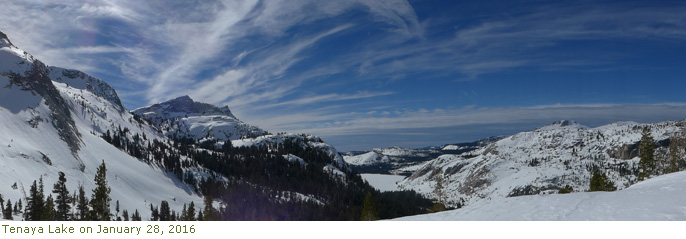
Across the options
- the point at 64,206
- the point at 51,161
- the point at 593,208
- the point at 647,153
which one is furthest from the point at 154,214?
the point at 647,153

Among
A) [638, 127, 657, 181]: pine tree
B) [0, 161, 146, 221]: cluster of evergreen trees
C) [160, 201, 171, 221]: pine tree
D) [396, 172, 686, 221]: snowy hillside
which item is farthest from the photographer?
[160, 201, 171, 221]: pine tree

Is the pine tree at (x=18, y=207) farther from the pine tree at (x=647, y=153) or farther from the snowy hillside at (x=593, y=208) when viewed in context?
the pine tree at (x=647, y=153)

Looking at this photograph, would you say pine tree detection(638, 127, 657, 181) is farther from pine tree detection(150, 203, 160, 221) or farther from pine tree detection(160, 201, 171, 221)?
pine tree detection(150, 203, 160, 221)

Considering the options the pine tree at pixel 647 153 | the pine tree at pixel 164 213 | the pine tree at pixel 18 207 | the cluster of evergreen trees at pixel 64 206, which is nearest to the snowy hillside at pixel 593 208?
the cluster of evergreen trees at pixel 64 206

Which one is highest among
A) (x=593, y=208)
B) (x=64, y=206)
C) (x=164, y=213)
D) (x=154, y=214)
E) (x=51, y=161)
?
(x=51, y=161)

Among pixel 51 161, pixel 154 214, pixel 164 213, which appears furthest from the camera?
pixel 164 213

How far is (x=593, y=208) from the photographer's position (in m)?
18.6

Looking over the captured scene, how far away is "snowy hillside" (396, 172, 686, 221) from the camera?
16.5 meters

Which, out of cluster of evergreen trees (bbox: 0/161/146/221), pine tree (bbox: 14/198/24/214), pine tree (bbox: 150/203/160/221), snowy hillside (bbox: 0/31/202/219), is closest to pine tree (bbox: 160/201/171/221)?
pine tree (bbox: 150/203/160/221)

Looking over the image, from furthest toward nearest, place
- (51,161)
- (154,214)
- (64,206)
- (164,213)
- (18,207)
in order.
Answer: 1. (164,213)
2. (51,161)
3. (154,214)
4. (18,207)
5. (64,206)

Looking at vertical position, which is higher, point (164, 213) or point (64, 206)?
point (64, 206)

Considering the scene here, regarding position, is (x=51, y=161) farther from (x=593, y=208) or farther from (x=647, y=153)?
(x=647, y=153)

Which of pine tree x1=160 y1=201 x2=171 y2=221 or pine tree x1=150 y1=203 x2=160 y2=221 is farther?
pine tree x1=160 y1=201 x2=171 y2=221

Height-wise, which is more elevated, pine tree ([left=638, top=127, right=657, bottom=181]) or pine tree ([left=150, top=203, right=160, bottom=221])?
pine tree ([left=638, top=127, right=657, bottom=181])
